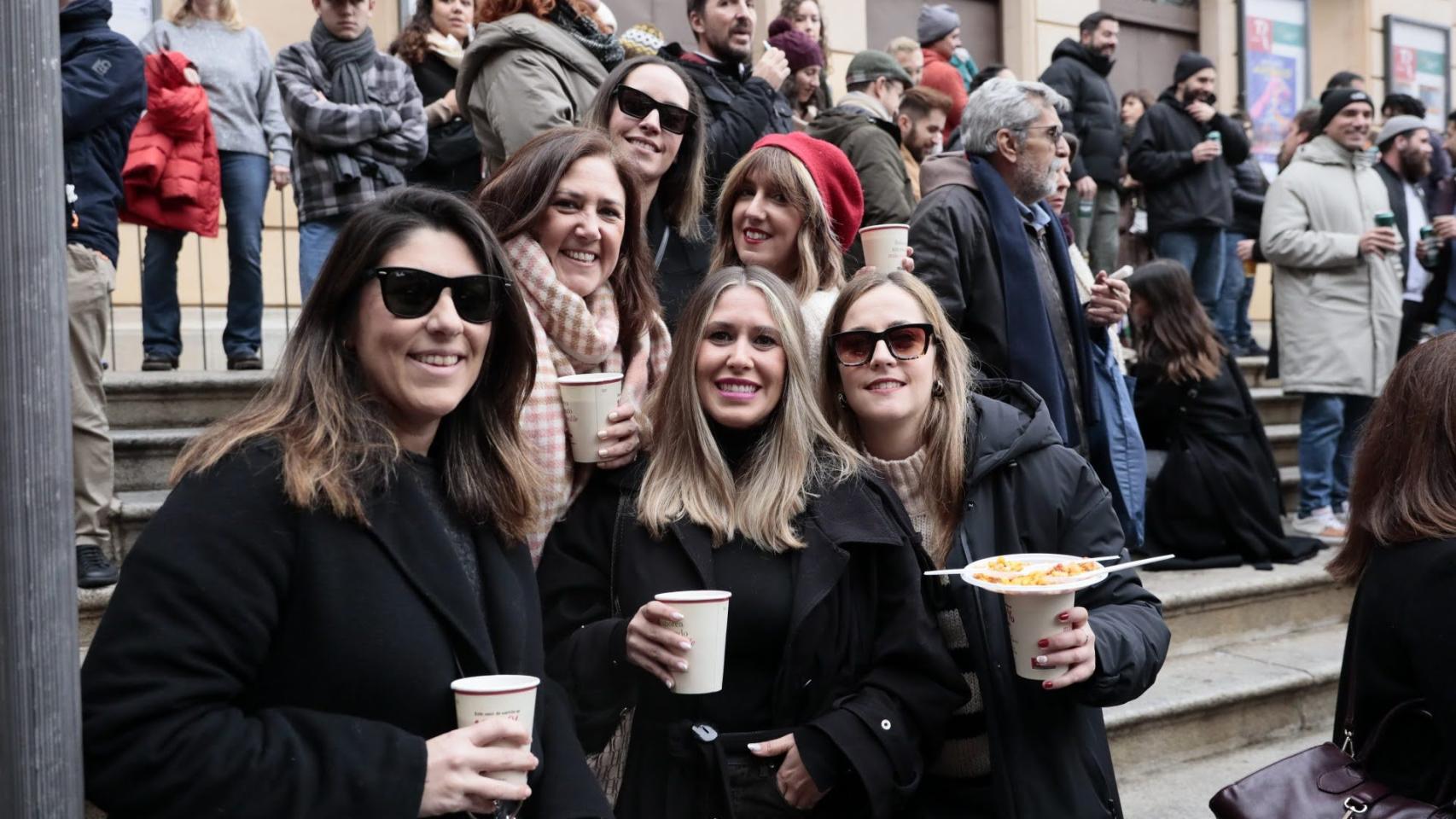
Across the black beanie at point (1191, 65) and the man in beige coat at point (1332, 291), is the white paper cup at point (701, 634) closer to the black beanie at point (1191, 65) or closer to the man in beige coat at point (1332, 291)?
the man in beige coat at point (1332, 291)

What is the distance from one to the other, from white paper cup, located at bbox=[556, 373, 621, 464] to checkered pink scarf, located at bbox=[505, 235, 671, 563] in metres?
0.03

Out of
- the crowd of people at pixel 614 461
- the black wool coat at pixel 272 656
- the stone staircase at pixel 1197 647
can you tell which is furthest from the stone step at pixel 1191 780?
the black wool coat at pixel 272 656

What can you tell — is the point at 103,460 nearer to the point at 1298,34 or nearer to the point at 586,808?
the point at 586,808

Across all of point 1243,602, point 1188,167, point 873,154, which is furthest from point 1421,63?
point 873,154

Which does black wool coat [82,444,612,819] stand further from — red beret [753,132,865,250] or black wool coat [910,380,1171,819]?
red beret [753,132,865,250]

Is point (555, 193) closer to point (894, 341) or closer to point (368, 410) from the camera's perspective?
point (894, 341)

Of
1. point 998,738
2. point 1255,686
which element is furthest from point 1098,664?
point 1255,686

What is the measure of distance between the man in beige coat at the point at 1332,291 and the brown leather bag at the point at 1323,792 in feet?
14.8

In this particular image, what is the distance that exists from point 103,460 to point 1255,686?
4.15 m

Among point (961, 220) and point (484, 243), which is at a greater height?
point (961, 220)

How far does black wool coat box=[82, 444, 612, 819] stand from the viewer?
1802mm

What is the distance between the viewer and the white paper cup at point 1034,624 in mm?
2615

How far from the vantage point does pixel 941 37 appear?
8.50 m

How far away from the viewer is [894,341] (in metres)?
3.05
